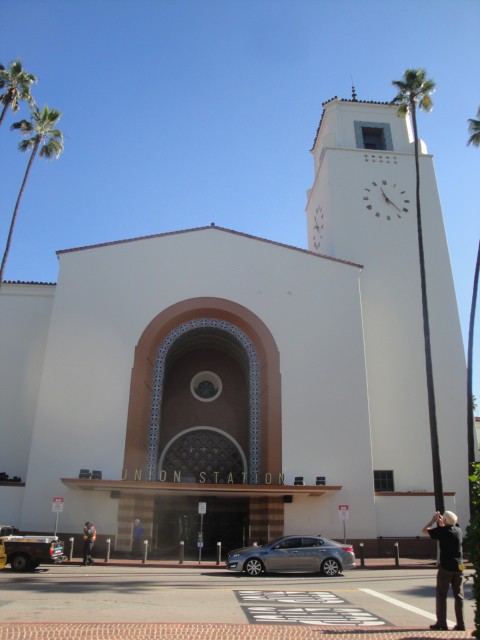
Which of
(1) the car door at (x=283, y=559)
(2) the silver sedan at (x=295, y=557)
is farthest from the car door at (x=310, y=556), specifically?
(1) the car door at (x=283, y=559)

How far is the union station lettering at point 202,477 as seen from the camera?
19.8m

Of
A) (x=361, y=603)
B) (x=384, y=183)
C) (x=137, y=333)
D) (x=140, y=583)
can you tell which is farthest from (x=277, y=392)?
(x=384, y=183)

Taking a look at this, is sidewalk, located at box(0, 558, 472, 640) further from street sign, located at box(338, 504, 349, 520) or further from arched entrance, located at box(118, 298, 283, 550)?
street sign, located at box(338, 504, 349, 520)

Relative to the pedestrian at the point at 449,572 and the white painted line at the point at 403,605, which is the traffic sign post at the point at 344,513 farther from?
the pedestrian at the point at 449,572

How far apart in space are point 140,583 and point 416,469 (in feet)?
46.8

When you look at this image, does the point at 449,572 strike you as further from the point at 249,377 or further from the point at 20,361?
the point at 20,361

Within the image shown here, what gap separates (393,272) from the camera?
26.8m

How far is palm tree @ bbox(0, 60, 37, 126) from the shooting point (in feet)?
74.1

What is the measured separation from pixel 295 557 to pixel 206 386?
37.8ft

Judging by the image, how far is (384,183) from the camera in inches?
1127

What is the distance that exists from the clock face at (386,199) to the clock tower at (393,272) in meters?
0.05

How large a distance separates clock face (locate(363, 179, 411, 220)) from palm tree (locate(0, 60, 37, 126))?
56.6ft

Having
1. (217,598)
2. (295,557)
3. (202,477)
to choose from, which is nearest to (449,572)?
(217,598)

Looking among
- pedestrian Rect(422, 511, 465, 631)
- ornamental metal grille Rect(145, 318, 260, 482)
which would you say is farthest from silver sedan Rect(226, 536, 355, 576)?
pedestrian Rect(422, 511, 465, 631)
